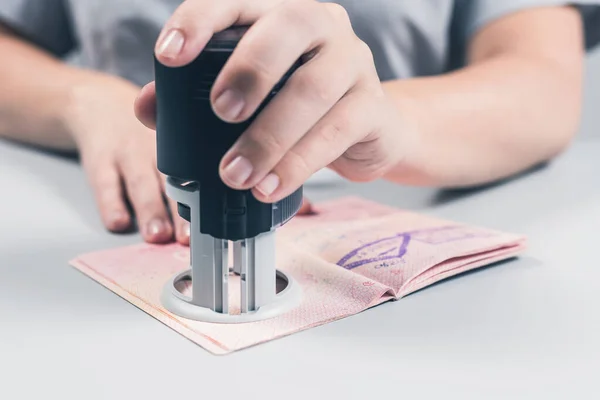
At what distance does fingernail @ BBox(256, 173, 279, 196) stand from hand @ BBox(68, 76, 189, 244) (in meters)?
0.22

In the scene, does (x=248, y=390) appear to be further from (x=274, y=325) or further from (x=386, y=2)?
(x=386, y=2)

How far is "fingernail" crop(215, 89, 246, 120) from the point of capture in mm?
422

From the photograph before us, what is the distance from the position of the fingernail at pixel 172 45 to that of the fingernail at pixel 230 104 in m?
0.04

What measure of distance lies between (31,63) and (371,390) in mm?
841

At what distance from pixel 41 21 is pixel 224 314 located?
0.81 metres

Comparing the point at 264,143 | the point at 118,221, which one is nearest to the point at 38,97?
the point at 118,221

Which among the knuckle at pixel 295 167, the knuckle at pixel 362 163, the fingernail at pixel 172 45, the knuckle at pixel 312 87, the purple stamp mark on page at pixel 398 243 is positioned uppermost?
the fingernail at pixel 172 45

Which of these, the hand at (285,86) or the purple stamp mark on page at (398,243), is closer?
the hand at (285,86)

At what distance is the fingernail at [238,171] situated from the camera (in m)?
0.44

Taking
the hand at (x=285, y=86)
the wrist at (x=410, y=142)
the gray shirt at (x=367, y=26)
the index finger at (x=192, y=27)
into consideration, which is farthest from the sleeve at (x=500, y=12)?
the index finger at (x=192, y=27)

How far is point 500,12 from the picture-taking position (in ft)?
3.31

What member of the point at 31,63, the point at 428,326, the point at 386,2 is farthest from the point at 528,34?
the point at 31,63

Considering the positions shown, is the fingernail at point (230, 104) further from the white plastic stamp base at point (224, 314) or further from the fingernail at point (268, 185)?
the white plastic stamp base at point (224, 314)

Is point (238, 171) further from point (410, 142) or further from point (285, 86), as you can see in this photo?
point (410, 142)
